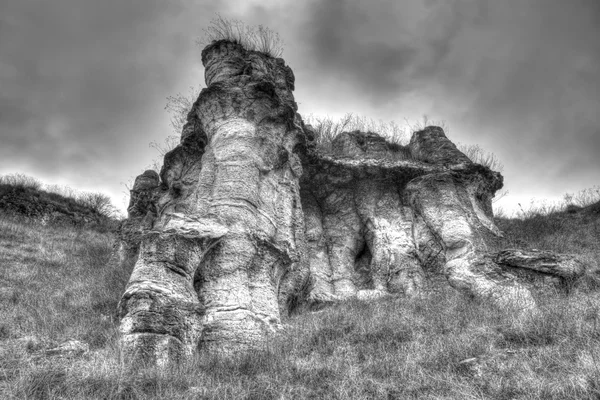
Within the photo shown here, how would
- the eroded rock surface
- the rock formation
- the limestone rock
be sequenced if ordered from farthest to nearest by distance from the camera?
the eroded rock surface, the limestone rock, the rock formation

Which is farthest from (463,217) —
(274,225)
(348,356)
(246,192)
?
(348,356)

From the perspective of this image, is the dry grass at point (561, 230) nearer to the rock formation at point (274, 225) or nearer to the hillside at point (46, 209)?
the rock formation at point (274, 225)

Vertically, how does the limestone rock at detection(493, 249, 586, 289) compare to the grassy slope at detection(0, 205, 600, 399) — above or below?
above

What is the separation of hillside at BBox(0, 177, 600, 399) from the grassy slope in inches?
0.6

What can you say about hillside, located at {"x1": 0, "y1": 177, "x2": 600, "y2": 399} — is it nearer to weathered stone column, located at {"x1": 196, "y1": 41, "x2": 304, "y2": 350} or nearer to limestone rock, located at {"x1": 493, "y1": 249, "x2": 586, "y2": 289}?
limestone rock, located at {"x1": 493, "y1": 249, "x2": 586, "y2": 289}

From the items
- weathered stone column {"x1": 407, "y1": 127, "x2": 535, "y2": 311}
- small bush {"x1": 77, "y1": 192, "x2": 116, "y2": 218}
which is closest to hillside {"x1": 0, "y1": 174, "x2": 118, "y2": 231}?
small bush {"x1": 77, "y1": 192, "x2": 116, "y2": 218}

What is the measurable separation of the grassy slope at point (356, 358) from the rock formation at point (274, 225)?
0.94 metres

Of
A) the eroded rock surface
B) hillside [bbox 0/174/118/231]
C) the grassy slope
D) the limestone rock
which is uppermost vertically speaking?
hillside [bbox 0/174/118/231]

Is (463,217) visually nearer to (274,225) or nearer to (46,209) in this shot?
(274,225)

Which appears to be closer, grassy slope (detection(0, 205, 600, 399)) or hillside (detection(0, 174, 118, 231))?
grassy slope (detection(0, 205, 600, 399))

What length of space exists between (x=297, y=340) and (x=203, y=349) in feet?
5.31

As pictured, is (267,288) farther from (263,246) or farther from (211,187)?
(211,187)

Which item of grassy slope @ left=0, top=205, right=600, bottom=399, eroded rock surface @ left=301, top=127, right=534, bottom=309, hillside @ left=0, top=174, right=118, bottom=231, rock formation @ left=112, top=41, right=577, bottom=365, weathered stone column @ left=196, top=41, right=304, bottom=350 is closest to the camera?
grassy slope @ left=0, top=205, right=600, bottom=399

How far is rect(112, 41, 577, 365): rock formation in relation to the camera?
7.14 m
